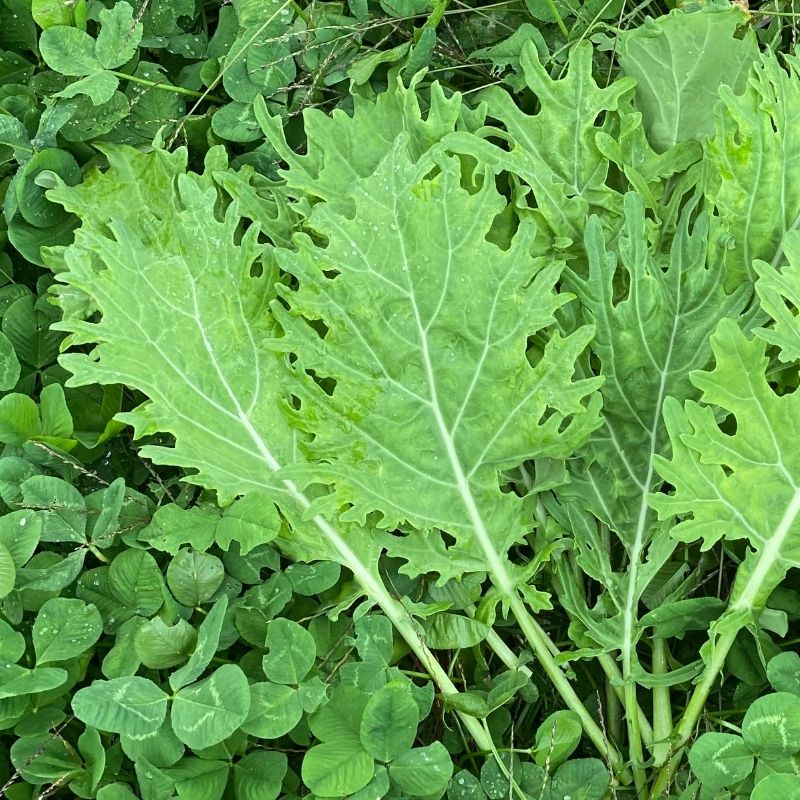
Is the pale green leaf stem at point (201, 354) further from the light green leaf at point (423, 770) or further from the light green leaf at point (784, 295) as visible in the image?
the light green leaf at point (784, 295)

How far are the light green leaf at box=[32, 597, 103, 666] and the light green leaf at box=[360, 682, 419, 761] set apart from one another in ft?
1.39

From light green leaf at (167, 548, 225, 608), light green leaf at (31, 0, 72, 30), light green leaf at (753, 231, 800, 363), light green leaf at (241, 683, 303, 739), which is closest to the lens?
light green leaf at (753, 231, 800, 363)

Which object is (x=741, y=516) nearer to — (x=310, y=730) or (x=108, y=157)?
(x=310, y=730)

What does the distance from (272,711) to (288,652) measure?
0.08 m

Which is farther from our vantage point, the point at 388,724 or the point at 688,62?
the point at 688,62

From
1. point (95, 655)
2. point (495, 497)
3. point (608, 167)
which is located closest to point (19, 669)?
point (95, 655)

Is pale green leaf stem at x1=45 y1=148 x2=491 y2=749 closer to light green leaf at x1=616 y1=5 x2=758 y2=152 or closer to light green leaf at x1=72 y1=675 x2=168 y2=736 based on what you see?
light green leaf at x1=72 y1=675 x2=168 y2=736

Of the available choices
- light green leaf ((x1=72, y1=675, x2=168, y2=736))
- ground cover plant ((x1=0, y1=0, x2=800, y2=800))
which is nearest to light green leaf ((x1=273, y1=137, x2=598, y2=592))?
ground cover plant ((x1=0, y1=0, x2=800, y2=800))

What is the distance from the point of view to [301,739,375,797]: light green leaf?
1305 millimetres

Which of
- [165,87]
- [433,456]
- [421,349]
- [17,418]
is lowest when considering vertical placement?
[17,418]

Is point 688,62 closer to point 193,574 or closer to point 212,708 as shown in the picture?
point 193,574

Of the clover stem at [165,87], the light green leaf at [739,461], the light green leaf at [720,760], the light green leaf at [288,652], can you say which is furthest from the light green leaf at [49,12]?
the light green leaf at [720,760]

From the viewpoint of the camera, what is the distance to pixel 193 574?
1446 millimetres

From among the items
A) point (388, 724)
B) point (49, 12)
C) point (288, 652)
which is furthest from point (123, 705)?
point (49, 12)
